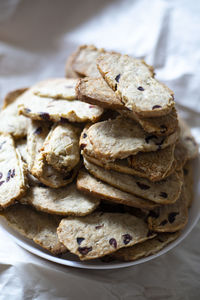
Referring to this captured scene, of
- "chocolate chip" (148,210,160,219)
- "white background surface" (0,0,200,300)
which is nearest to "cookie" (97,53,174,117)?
"chocolate chip" (148,210,160,219)

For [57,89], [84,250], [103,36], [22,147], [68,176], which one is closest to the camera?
[84,250]

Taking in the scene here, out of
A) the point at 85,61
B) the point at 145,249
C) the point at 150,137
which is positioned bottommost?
the point at 145,249

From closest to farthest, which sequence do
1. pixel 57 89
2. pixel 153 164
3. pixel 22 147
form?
1. pixel 153 164
2. pixel 22 147
3. pixel 57 89

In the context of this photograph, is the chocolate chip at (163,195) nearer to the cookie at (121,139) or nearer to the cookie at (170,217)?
the cookie at (170,217)

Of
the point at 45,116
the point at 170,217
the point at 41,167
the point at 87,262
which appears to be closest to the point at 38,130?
the point at 45,116

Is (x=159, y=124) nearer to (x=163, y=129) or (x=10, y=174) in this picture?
(x=163, y=129)

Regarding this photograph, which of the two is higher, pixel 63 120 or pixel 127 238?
pixel 63 120

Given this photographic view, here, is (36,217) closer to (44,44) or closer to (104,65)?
(104,65)
